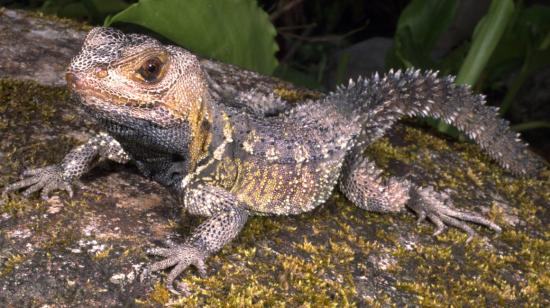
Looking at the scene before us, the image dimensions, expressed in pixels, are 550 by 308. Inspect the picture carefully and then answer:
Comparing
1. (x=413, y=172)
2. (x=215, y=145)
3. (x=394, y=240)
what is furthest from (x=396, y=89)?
(x=215, y=145)

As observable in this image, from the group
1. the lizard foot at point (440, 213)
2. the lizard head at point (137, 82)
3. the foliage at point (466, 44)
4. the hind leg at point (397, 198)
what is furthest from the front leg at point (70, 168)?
the foliage at point (466, 44)

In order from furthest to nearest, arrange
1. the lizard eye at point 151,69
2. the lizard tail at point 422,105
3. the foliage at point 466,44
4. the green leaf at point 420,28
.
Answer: the green leaf at point 420,28, the foliage at point 466,44, the lizard tail at point 422,105, the lizard eye at point 151,69

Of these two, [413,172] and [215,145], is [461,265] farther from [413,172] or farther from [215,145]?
[215,145]

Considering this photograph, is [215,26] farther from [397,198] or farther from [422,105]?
[397,198]

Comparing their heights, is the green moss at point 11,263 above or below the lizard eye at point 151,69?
below

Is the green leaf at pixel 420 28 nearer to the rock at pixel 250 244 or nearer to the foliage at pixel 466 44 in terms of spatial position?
the foliage at pixel 466 44

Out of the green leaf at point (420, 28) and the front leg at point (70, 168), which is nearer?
the front leg at point (70, 168)

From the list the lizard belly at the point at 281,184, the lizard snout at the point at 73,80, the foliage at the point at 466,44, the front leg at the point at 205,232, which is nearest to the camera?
the lizard snout at the point at 73,80
